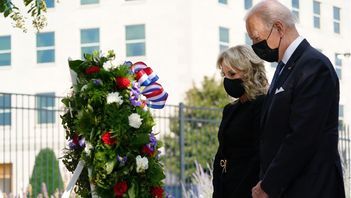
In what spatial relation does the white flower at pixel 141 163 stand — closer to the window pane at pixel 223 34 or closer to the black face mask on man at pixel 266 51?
the black face mask on man at pixel 266 51

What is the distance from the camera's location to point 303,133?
3.32 metres

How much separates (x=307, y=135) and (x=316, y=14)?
103 feet

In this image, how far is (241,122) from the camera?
4.47 m

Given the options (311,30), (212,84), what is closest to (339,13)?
(311,30)

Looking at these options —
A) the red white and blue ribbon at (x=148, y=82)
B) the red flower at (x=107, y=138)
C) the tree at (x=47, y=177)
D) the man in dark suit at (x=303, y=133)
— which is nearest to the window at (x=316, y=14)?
the tree at (x=47, y=177)

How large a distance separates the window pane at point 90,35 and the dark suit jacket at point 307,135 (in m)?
26.1

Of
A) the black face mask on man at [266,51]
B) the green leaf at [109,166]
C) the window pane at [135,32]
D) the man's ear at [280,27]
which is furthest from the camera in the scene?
the window pane at [135,32]

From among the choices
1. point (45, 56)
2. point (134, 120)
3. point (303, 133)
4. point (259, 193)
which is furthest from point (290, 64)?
point (45, 56)

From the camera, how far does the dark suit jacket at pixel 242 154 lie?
4441 mm

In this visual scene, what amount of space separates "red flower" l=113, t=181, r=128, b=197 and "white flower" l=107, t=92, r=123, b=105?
0.49 meters

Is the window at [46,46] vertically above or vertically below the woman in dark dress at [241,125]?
above

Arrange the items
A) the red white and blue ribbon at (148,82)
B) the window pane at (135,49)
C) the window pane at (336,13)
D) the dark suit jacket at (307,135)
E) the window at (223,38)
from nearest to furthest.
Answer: the dark suit jacket at (307,135), the red white and blue ribbon at (148,82), the window pane at (135,49), the window at (223,38), the window pane at (336,13)

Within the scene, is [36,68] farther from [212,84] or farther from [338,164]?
[338,164]

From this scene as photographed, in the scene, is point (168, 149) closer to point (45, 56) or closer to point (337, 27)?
point (45, 56)
